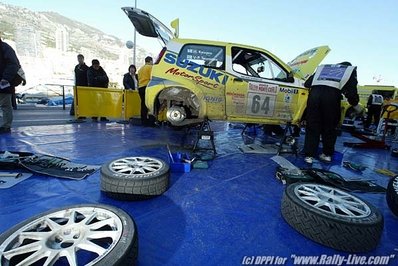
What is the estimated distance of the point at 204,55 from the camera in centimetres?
444

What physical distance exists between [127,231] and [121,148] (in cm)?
309

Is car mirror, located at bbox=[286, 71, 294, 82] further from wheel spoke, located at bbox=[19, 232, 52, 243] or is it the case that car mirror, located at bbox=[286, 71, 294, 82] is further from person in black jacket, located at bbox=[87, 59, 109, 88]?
person in black jacket, located at bbox=[87, 59, 109, 88]

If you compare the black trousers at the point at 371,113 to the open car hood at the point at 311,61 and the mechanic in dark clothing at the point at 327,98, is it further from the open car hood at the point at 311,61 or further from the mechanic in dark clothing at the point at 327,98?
the mechanic in dark clothing at the point at 327,98

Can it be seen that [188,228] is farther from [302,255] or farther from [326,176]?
[326,176]

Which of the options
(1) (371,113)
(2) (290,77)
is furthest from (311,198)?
(1) (371,113)

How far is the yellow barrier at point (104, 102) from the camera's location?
7102mm

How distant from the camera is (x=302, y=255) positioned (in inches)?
65.8

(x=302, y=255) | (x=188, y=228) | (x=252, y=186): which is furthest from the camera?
(x=252, y=186)

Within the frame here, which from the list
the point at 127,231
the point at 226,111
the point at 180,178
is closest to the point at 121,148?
the point at 180,178

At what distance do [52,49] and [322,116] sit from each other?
54.4 metres

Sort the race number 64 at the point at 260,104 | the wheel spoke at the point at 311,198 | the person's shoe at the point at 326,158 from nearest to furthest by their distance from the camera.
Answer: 1. the wheel spoke at the point at 311,198
2. the person's shoe at the point at 326,158
3. the race number 64 at the point at 260,104

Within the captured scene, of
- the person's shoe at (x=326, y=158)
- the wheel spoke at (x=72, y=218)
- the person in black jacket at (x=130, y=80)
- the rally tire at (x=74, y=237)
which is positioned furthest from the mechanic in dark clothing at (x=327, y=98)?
the person in black jacket at (x=130, y=80)

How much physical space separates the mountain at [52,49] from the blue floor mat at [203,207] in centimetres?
503

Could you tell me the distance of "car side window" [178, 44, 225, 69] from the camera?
14.4 feet
